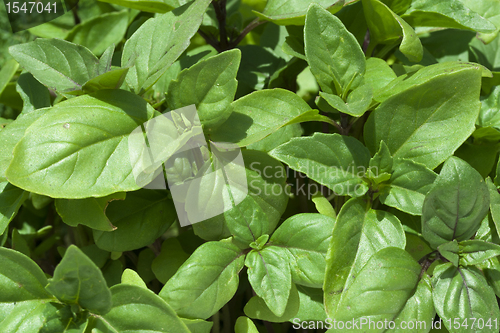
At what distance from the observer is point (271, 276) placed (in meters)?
0.62

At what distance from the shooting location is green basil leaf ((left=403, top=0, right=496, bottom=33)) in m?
0.73

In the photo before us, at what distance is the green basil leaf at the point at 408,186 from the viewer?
0.61m

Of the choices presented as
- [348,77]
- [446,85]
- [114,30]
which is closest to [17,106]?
[114,30]

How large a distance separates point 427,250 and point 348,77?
0.31 m

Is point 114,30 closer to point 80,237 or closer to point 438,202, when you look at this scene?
point 80,237

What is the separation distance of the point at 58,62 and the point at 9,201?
24cm

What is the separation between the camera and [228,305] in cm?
86

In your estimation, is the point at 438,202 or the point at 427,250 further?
the point at 427,250

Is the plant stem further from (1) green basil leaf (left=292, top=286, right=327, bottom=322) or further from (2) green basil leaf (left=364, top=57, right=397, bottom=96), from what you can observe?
(1) green basil leaf (left=292, top=286, right=327, bottom=322)

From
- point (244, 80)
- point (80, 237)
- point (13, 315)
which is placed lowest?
point (80, 237)

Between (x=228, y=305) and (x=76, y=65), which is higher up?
(x=76, y=65)

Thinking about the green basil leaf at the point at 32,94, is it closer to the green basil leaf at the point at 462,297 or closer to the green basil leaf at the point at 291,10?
the green basil leaf at the point at 291,10

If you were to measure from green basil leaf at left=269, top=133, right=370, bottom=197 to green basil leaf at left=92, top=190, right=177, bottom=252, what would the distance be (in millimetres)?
270

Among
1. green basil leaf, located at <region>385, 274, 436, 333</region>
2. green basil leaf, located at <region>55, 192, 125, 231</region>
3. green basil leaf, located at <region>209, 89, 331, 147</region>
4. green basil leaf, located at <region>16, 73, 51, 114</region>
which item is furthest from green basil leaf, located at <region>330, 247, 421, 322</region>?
green basil leaf, located at <region>16, 73, 51, 114</region>
